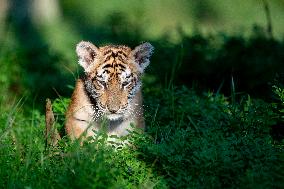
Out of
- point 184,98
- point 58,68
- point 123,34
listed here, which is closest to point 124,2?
point 123,34

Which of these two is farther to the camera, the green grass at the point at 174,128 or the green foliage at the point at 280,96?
the green foliage at the point at 280,96

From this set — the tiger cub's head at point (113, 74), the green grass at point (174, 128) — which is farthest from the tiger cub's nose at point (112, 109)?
the green grass at point (174, 128)

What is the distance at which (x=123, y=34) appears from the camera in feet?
36.3

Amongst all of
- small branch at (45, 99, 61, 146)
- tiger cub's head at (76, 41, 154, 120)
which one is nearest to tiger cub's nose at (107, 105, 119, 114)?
tiger cub's head at (76, 41, 154, 120)

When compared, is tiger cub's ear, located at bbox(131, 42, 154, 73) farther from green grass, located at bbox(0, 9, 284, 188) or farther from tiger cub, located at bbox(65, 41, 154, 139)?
green grass, located at bbox(0, 9, 284, 188)

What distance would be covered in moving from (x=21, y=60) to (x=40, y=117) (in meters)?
1.85

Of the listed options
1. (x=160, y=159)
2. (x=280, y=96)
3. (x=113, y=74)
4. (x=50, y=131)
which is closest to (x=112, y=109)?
(x=113, y=74)

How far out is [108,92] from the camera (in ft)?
20.9

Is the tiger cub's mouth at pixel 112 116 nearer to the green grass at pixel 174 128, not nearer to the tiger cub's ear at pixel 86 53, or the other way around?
the green grass at pixel 174 128

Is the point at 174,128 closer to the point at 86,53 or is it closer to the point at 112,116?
the point at 112,116

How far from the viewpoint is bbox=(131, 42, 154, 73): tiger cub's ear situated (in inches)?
263

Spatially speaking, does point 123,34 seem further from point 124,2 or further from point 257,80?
point 124,2

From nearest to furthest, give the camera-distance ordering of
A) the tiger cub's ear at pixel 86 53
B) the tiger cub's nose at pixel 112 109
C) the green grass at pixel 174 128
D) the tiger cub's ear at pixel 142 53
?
the green grass at pixel 174 128
the tiger cub's nose at pixel 112 109
the tiger cub's ear at pixel 86 53
the tiger cub's ear at pixel 142 53

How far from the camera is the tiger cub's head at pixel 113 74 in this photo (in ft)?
20.9
